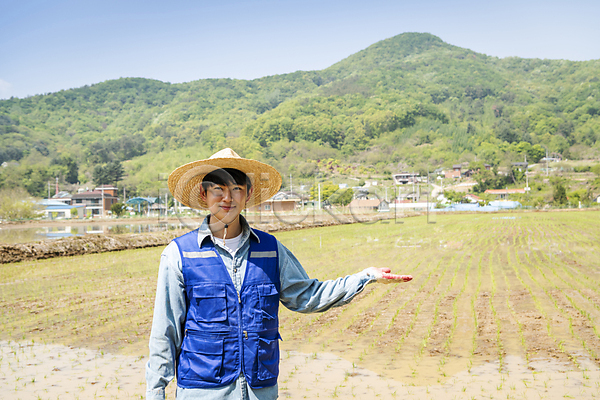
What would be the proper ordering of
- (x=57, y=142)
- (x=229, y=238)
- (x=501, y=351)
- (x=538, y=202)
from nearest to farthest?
(x=229, y=238)
(x=501, y=351)
(x=538, y=202)
(x=57, y=142)

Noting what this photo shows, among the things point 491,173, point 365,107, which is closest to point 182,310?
point 491,173

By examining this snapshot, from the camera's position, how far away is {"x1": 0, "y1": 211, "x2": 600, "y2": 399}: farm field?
4.54 metres

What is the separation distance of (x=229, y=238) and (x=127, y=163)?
144 metres

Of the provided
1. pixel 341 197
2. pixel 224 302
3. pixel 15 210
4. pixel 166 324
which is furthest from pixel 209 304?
pixel 341 197

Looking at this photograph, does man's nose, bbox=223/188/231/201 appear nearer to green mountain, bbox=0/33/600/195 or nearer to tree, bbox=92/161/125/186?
green mountain, bbox=0/33/600/195

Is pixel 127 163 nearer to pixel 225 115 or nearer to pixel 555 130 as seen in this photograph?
pixel 225 115

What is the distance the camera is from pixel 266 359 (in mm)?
1962

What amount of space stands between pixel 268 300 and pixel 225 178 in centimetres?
60

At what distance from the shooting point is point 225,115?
18275cm

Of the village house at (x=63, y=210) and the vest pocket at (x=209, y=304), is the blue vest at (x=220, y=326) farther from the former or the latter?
the village house at (x=63, y=210)

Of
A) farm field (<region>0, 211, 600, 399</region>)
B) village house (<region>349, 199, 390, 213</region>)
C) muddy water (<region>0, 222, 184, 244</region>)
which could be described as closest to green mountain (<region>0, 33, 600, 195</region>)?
village house (<region>349, 199, 390, 213</region>)

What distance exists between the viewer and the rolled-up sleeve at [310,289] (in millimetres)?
2139

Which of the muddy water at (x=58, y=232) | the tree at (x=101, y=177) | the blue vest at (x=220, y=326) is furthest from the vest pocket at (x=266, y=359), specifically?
the tree at (x=101, y=177)

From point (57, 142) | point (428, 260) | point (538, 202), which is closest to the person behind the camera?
point (428, 260)
